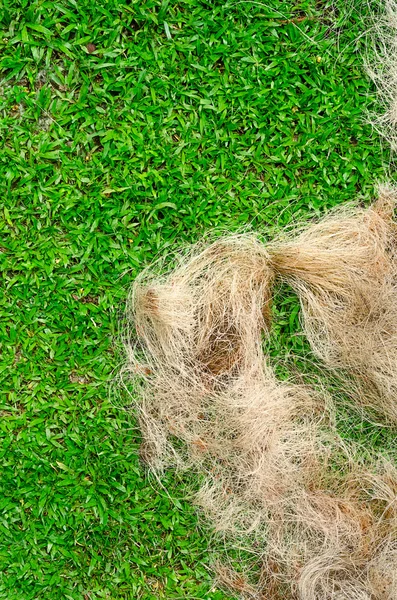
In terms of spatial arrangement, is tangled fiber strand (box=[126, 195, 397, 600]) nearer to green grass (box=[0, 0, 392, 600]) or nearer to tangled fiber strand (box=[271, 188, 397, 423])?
tangled fiber strand (box=[271, 188, 397, 423])

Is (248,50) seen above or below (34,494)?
above

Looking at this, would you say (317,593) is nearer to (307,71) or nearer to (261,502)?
(261,502)

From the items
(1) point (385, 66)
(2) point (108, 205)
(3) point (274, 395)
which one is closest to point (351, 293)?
(3) point (274, 395)

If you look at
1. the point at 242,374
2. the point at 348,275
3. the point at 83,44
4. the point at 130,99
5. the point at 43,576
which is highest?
the point at 83,44

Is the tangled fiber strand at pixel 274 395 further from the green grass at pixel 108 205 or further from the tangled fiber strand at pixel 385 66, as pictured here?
the tangled fiber strand at pixel 385 66

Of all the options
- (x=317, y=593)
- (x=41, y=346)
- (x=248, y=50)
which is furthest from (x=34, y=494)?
(x=248, y=50)

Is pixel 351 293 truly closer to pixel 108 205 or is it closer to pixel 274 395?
pixel 274 395
